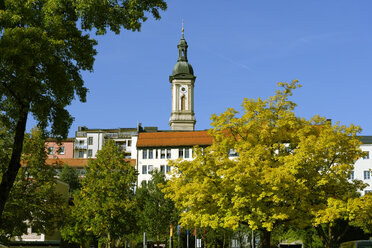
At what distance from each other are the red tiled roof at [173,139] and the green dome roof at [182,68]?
1295 inches

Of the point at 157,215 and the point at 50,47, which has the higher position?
the point at 50,47

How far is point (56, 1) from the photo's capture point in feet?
54.2

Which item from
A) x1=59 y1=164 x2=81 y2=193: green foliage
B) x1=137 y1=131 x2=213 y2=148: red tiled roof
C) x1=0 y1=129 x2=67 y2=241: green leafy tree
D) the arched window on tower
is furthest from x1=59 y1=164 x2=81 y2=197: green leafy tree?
x1=0 y1=129 x2=67 y2=241: green leafy tree

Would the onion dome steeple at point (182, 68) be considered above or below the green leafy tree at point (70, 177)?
above

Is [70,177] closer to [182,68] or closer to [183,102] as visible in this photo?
[183,102]

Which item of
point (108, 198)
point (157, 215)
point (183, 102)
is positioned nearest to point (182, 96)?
point (183, 102)

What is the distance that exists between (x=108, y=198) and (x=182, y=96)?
3289 inches

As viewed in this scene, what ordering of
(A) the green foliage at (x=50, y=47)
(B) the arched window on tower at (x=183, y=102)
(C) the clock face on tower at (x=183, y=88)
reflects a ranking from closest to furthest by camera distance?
(A) the green foliage at (x=50, y=47)
(B) the arched window on tower at (x=183, y=102)
(C) the clock face on tower at (x=183, y=88)

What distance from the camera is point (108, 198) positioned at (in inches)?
1612

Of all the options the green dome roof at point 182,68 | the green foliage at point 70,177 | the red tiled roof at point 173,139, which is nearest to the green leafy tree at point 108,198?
the green foliage at point 70,177

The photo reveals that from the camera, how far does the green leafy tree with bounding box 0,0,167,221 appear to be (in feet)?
50.6

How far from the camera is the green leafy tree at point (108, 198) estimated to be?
133ft

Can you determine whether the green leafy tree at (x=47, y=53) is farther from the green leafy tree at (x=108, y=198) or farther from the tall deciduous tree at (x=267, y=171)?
the green leafy tree at (x=108, y=198)

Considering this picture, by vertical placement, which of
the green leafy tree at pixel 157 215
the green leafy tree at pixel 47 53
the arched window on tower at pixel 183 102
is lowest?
the green leafy tree at pixel 157 215
